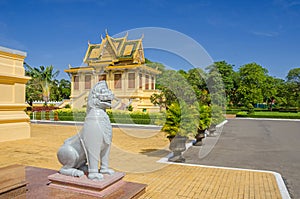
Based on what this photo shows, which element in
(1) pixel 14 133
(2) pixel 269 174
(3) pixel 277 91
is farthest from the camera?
(3) pixel 277 91

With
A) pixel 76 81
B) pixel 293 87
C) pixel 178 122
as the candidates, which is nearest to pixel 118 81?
pixel 76 81

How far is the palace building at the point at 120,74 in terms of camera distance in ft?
75.6

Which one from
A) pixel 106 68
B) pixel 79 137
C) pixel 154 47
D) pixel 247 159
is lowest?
pixel 247 159

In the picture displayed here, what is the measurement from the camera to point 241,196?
3.77 meters

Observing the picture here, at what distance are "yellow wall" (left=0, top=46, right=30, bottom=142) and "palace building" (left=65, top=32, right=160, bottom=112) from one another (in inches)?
483

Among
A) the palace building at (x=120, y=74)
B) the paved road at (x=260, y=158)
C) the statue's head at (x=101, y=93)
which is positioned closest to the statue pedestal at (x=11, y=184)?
the statue's head at (x=101, y=93)

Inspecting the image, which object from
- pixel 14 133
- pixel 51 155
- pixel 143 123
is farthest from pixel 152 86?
pixel 51 155

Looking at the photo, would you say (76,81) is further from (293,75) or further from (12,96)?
(293,75)

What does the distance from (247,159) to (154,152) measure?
282 centimetres

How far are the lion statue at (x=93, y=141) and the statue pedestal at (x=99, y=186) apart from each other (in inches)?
3.7

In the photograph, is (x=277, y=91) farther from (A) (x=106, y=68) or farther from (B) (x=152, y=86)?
(A) (x=106, y=68)

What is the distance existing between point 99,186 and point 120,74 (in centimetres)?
2114

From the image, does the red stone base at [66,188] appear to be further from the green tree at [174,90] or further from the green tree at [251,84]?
the green tree at [251,84]

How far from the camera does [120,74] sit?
23.8m
